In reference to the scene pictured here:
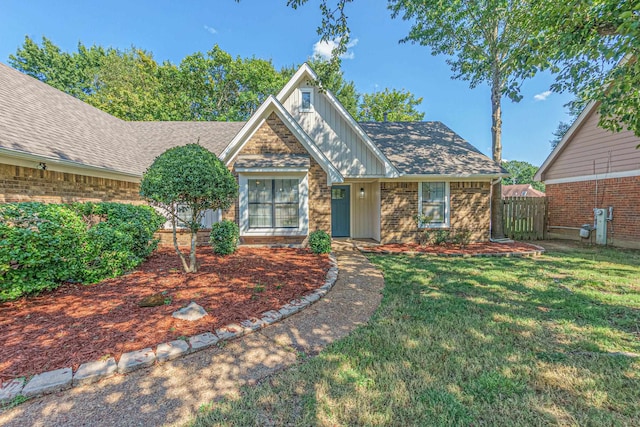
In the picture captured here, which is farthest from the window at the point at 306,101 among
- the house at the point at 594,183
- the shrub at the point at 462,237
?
the house at the point at 594,183

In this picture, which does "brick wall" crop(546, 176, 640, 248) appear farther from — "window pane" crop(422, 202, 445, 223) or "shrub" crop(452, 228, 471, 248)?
"window pane" crop(422, 202, 445, 223)

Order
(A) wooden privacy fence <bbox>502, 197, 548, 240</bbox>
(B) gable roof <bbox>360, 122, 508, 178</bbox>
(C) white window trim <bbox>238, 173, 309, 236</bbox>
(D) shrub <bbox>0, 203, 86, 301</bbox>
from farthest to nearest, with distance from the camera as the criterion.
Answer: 1. (A) wooden privacy fence <bbox>502, 197, 548, 240</bbox>
2. (B) gable roof <bbox>360, 122, 508, 178</bbox>
3. (C) white window trim <bbox>238, 173, 309, 236</bbox>
4. (D) shrub <bbox>0, 203, 86, 301</bbox>

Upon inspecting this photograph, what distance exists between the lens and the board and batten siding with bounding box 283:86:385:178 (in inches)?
407

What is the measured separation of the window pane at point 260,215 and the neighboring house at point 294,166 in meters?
0.03

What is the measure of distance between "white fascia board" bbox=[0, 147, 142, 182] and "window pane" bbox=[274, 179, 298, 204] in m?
5.10

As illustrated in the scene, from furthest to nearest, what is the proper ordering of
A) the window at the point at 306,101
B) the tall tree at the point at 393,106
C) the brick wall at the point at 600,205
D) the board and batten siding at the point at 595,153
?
the tall tree at the point at 393,106, the window at the point at 306,101, the board and batten siding at the point at 595,153, the brick wall at the point at 600,205

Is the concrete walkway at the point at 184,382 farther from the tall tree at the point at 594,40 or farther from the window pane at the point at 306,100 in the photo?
the window pane at the point at 306,100

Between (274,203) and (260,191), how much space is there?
636 millimetres

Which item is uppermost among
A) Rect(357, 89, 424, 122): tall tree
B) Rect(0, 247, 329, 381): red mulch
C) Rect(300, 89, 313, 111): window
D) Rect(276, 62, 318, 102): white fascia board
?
Rect(357, 89, 424, 122): tall tree

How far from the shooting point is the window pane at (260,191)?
9.02m

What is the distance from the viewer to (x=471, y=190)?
10672 mm

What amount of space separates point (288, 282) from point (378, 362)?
114 inches

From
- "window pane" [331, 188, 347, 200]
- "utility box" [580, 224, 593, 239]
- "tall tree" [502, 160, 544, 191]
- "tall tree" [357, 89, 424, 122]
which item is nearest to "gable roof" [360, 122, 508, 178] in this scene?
"window pane" [331, 188, 347, 200]

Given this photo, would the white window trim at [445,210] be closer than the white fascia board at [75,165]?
No
